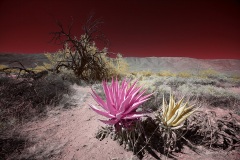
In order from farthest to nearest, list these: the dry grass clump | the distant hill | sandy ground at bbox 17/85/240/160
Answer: the distant hill, the dry grass clump, sandy ground at bbox 17/85/240/160

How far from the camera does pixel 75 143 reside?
2.39 meters

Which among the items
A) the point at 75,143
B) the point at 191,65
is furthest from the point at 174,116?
the point at 191,65

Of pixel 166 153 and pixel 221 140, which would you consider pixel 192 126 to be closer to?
pixel 221 140

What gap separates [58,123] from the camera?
3.14 metres

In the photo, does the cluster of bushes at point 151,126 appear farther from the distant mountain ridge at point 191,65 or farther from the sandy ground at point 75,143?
the distant mountain ridge at point 191,65

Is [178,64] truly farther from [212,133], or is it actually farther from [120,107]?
[120,107]

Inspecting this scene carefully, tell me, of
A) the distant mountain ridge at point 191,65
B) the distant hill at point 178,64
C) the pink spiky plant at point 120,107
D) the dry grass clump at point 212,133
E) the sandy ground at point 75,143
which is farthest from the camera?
the distant hill at point 178,64

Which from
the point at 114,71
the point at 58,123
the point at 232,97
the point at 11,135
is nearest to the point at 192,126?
the point at 58,123

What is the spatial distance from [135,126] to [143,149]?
0.32 meters

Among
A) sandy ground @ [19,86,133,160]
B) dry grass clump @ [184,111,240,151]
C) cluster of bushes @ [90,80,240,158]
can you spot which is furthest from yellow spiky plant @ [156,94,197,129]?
sandy ground @ [19,86,133,160]

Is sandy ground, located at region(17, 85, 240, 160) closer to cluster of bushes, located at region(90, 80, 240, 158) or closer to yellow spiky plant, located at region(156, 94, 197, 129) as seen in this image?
cluster of bushes, located at region(90, 80, 240, 158)

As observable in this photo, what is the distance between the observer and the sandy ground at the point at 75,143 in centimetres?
207

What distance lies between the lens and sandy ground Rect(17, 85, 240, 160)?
6.79 ft

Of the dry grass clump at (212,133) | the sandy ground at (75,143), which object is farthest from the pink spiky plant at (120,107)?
the dry grass clump at (212,133)
